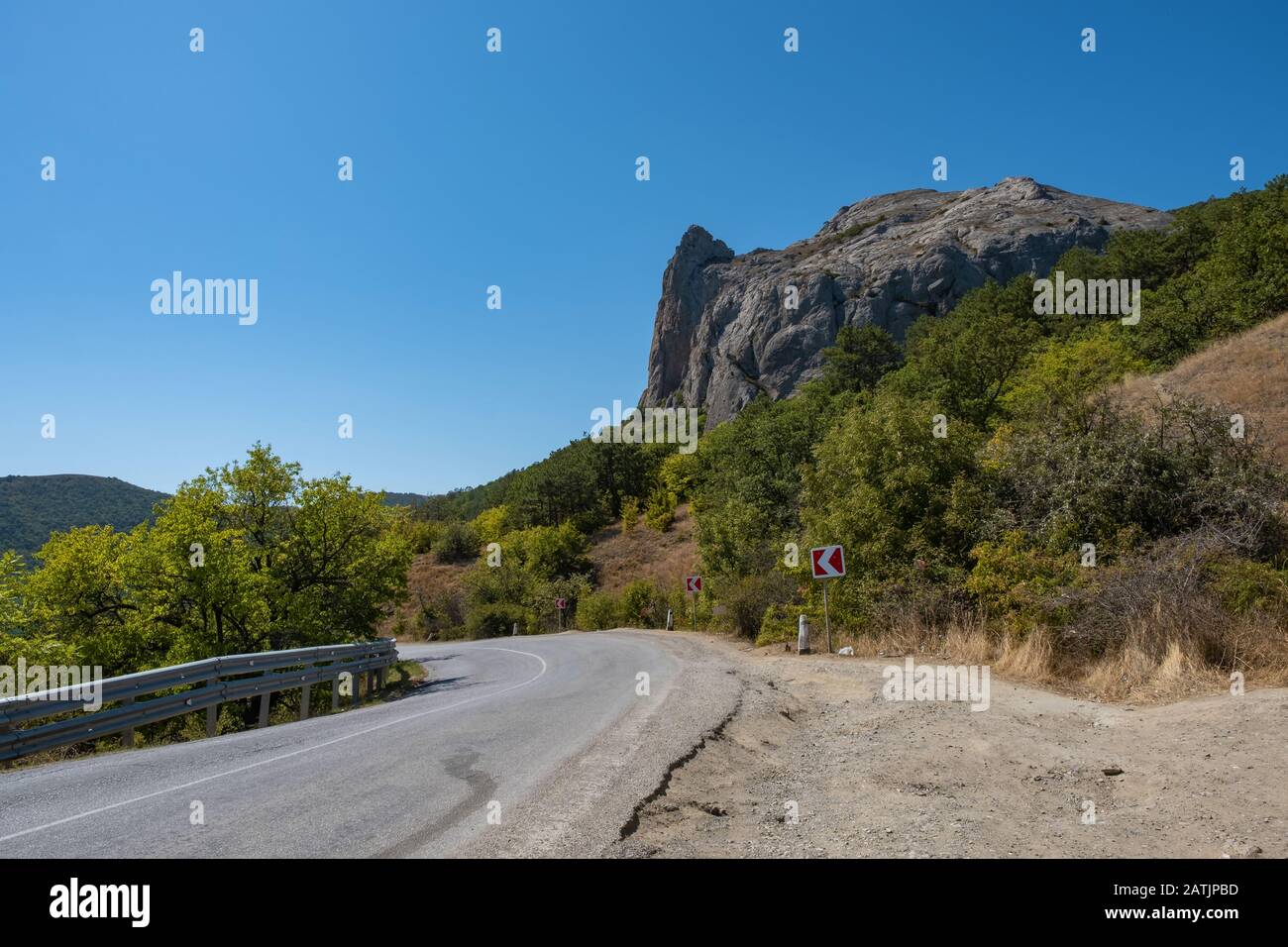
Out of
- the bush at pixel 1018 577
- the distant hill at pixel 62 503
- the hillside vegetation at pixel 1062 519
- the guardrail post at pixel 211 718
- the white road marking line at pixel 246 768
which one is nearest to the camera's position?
the white road marking line at pixel 246 768

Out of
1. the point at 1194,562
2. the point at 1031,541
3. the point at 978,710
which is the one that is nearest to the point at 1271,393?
the point at 1031,541

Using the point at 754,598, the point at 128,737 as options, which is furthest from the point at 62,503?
the point at 128,737

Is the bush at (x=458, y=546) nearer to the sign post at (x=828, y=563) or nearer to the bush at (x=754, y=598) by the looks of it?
the bush at (x=754, y=598)

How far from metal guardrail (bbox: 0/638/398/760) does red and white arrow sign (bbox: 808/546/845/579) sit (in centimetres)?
1068

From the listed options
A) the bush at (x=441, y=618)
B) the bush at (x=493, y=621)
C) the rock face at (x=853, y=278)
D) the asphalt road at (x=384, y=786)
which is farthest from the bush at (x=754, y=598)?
the rock face at (x=853, y=278)

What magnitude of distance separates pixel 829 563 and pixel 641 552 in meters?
50.4

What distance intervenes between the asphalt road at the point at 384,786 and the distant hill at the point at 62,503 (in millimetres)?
81667

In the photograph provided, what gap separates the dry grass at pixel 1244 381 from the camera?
17.6 meters

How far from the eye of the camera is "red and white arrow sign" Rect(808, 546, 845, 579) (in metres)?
16.0

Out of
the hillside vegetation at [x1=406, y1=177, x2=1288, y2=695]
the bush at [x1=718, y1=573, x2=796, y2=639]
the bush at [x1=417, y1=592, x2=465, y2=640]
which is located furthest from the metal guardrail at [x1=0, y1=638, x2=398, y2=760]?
the bush at [x1=417, y1=592, x2=465, y2=640]

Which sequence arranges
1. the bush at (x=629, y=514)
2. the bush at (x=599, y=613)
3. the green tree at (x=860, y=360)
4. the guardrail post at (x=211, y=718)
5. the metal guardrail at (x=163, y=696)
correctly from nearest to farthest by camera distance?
the metal guardrail at (x=163, y=696)
the guardrail post at (x=211, y=718)
the bush at (x=599, y=613)
the green tree at (x=860, y=360)
the bush at (x=629, y=514)
